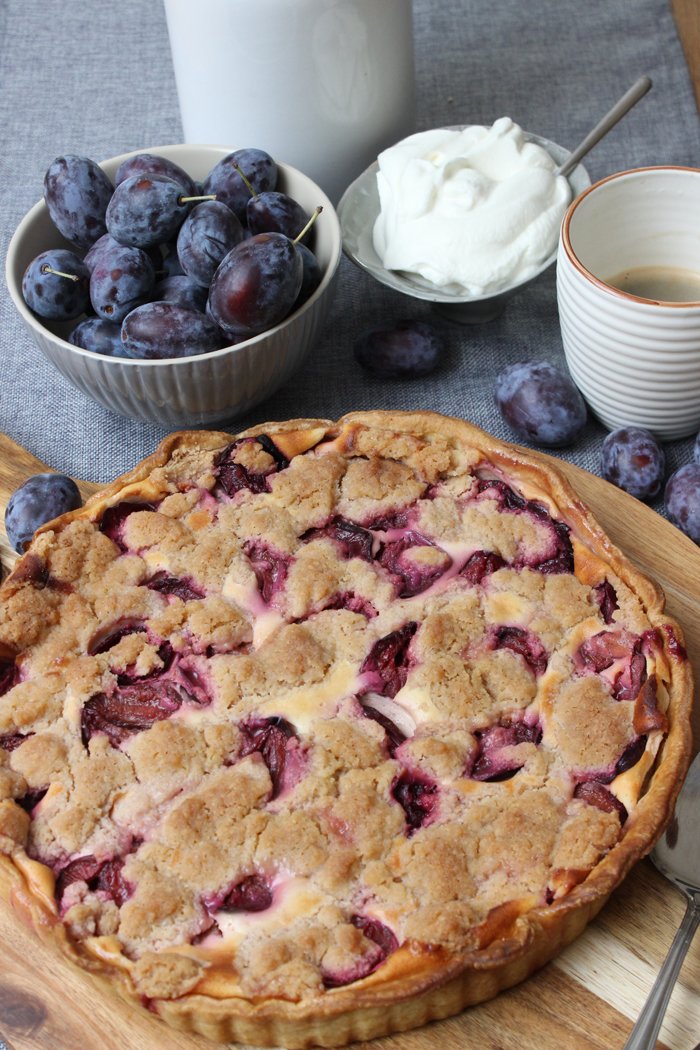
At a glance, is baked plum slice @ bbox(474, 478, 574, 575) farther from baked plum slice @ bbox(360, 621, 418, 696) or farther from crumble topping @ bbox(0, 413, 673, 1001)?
baked plum slice @ bbox(360, 621, 418, 696)

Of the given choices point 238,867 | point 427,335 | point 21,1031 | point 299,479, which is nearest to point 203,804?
point 238,867

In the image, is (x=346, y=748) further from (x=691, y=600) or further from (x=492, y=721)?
(x=691, y=600)

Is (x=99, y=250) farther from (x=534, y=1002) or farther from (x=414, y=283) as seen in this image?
(x=534, y=1002)

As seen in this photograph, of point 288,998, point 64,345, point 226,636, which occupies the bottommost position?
point 288,998

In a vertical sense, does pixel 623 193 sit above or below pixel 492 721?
above

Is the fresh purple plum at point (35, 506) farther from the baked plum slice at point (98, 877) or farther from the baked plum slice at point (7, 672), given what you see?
the baked plum slice at point (98, 877)

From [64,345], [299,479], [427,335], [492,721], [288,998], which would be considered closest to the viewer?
[288,998]

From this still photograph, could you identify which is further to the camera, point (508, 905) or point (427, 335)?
point (427, 335)
